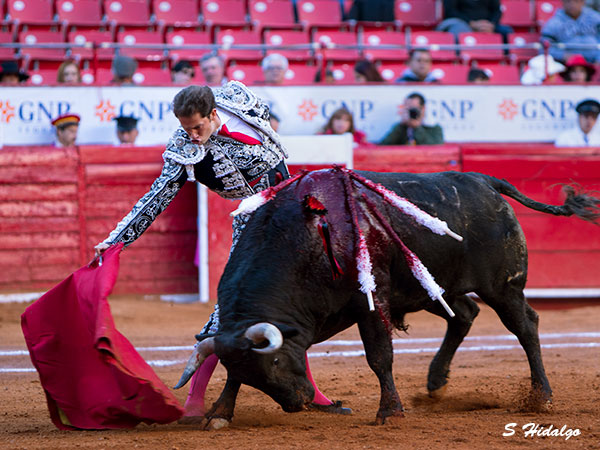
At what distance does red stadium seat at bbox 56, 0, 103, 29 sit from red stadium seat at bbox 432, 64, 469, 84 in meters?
3.81

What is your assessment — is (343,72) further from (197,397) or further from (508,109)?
(197,397)

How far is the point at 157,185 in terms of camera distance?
3.66 m

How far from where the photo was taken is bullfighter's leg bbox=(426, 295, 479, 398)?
4.21 metres

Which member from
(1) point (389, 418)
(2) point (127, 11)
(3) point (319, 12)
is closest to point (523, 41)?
(3) point (319, 12)

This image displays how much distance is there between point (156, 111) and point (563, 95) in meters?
4.06

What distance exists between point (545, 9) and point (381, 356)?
8.59 m

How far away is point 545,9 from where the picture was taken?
1101 cm

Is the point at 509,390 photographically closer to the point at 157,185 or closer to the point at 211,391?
the point at 211,391

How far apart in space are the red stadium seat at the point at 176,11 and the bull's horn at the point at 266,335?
292 inches

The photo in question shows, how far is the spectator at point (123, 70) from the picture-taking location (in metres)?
8.19

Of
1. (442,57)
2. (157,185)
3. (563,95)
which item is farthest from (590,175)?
(157,185)

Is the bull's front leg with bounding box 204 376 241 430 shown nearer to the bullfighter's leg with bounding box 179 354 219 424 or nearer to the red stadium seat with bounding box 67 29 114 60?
the bullfighter's leg with bounding box 179 354 219 424

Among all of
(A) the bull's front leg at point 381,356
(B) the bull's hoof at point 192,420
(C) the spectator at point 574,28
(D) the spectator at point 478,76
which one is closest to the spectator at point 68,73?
(D) the spectator at point 478,76

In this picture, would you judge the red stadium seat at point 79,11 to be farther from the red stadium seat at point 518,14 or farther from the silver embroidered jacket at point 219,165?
the silver embroidered jacket at point 219,165
